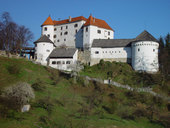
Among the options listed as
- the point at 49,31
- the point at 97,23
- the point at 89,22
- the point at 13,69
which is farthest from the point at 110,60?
the point at 13,69

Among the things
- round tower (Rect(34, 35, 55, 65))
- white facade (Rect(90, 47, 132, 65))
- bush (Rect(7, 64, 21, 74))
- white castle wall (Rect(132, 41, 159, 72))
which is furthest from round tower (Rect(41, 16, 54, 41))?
bush (Rect(7, 64, 21, 74))

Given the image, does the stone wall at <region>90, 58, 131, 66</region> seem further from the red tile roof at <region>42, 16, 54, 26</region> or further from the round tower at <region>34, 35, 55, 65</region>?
the red tile roof at <region>42, 16, 54, 26</region>

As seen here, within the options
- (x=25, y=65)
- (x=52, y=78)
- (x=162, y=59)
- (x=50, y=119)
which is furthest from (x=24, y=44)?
(x=50, y=119)

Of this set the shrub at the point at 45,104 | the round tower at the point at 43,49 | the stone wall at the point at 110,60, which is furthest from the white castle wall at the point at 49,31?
the shrub at the point at 45,104

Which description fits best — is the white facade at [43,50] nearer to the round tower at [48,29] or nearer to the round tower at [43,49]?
the round tower at [43,49]

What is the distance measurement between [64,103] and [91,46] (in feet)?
104

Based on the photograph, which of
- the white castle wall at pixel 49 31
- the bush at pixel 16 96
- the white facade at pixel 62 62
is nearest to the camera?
the bush at pixel 16 96

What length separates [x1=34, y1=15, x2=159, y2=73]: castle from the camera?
187ft

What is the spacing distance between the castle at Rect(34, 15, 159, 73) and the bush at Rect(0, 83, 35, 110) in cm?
2519

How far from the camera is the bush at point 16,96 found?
90.0ft

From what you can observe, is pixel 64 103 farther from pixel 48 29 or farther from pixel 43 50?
pixel 48 29

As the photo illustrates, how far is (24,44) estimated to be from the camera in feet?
215

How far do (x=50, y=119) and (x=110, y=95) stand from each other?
62.8 ft

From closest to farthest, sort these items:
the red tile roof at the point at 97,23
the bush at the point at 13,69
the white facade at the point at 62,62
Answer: the bush at the point at 13,69 < the white facade at the point at 62,62 < the red tile roof at the point at 97,23
